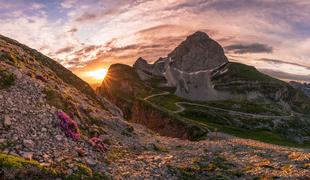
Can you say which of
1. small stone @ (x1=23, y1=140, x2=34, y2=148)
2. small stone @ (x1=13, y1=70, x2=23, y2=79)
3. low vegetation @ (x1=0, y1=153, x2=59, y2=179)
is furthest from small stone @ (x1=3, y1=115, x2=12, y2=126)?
small stone @ (x1=13, y1=70, x2=23, y2=79)

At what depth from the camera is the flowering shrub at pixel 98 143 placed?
39.5 meters

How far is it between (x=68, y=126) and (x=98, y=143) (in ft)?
12.5

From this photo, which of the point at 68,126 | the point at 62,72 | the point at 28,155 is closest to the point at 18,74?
the point at 68,126

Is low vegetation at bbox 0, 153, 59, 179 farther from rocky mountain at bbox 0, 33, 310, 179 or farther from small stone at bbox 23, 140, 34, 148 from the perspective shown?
small stone at bbox 23, 140, 34, 148

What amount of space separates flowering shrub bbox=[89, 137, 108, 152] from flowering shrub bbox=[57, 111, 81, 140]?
1728 mm

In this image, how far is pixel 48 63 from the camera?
7000cm

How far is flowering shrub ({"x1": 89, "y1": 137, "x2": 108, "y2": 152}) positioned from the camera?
39500mm

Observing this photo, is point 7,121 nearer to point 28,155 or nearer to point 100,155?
point 28,155

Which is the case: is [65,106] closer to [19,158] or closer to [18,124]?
[18,124]

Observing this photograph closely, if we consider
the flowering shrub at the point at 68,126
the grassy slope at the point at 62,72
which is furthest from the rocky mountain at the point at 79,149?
the grassy slope at the point at 62,72

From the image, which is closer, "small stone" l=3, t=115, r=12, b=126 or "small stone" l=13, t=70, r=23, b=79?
"small stone" l=3, t=115, r=12, b=126

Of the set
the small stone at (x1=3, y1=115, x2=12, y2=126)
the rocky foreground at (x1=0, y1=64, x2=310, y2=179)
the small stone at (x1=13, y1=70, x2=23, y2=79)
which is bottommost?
the rocky foreground at (x1=0, y1=64, x2=310, y2=179)

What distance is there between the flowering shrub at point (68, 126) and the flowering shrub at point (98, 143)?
1728mm

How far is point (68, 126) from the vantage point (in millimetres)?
39469
